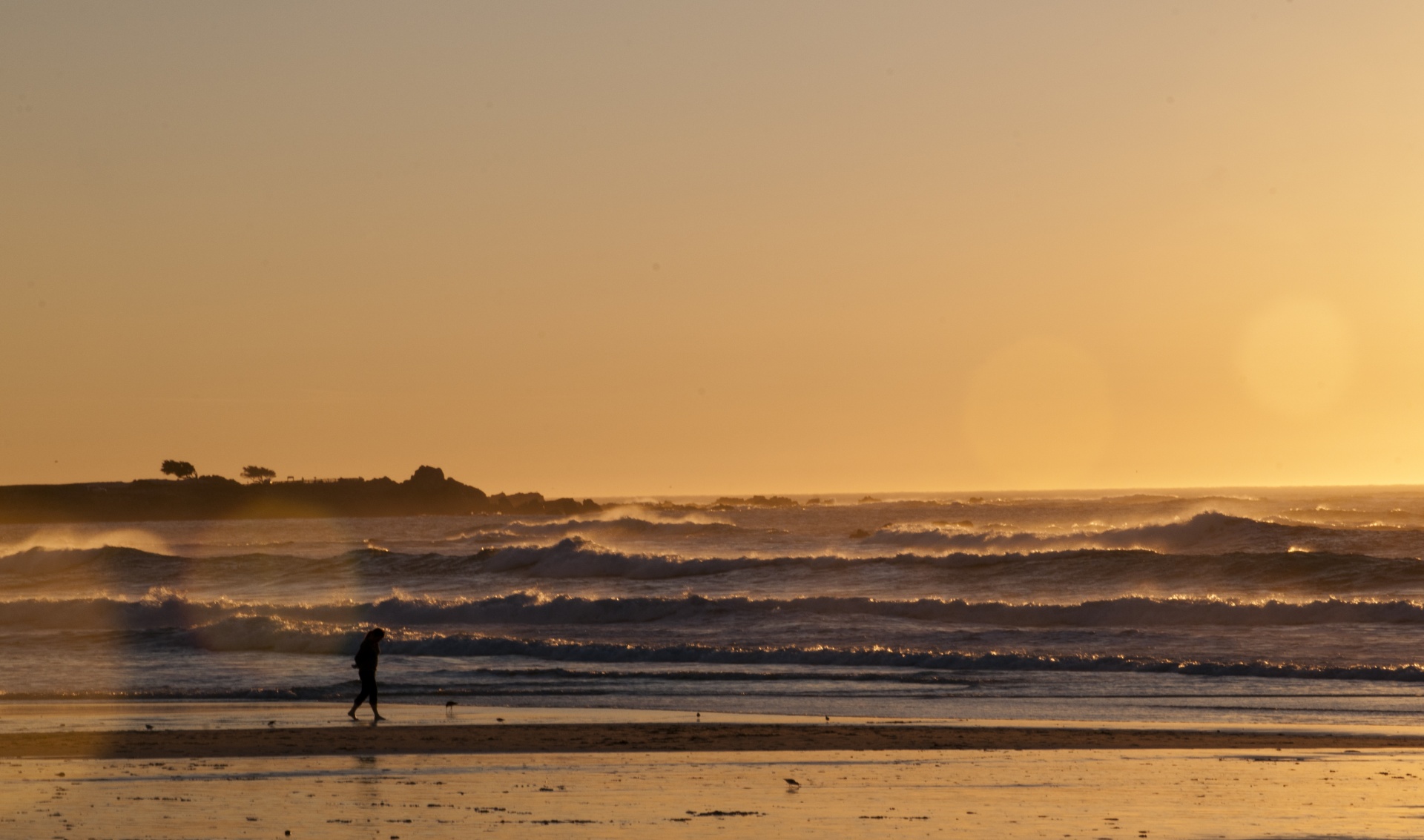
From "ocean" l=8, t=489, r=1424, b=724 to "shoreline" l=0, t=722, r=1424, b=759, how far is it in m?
1.72

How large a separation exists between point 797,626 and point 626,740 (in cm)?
1719

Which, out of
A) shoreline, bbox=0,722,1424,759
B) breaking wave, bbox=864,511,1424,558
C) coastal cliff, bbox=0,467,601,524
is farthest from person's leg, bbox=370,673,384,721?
coastal cliff, bbox=0,467,601,524

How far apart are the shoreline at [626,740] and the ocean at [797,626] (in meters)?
1.72

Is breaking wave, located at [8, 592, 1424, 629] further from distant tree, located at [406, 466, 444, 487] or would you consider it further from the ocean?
distant tree, located at [406, 466, 444, 487]

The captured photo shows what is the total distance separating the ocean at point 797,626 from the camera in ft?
72.1

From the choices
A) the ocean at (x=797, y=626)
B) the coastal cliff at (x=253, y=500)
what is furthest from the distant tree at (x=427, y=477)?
the ocean at (x=797, y=626)

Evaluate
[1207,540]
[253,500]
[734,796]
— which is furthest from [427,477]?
[734,796]

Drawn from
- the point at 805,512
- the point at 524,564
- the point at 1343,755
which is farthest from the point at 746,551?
the point at 805,512

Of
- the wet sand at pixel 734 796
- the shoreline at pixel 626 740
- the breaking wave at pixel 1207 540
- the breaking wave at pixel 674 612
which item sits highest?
the breaking wave at pixel 1207 540

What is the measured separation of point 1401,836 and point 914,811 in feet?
12.3

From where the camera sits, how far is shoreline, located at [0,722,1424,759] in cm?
1574

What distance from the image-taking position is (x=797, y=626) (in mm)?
33531

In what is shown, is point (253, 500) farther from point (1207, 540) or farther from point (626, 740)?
point (626, 740)

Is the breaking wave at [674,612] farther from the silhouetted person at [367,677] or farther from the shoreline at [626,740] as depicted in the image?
the shoreline at [626,740]
